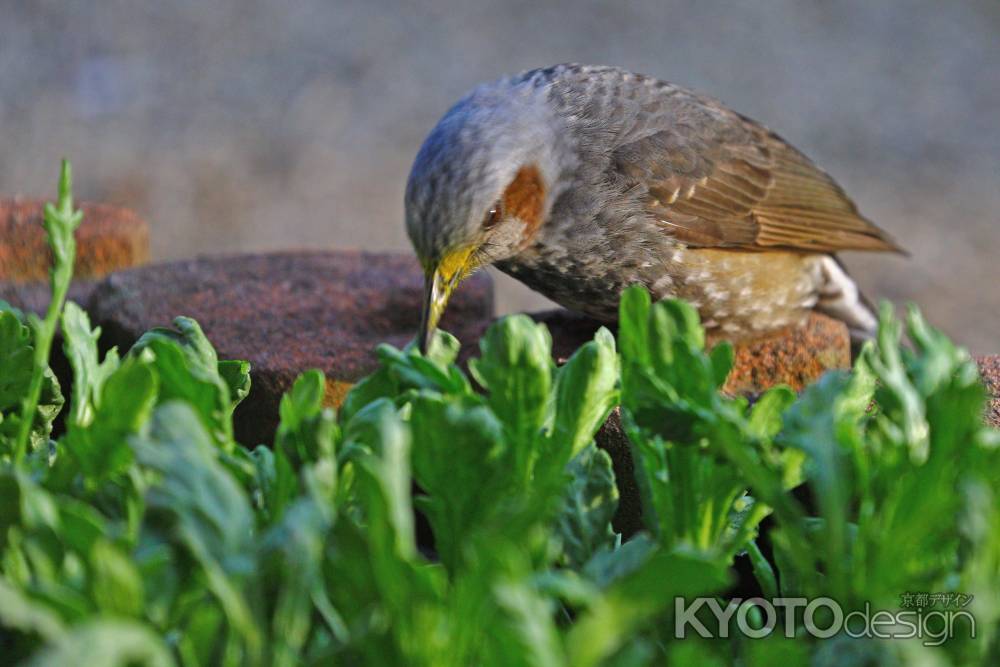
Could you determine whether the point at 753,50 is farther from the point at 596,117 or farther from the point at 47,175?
the point at 596,117

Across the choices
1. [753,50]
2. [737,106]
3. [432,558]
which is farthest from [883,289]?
[432,558]

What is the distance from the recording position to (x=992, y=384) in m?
2.15

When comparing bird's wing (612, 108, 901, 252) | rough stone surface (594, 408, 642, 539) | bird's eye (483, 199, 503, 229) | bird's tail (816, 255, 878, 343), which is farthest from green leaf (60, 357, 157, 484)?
bird's tail (816, 255, 878, 343)

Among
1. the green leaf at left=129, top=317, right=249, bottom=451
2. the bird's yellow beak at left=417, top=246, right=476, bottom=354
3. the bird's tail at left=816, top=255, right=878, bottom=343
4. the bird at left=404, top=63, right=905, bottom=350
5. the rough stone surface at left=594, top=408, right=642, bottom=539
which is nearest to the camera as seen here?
the green leaf at left=129, top=317, right=249, bottom=451

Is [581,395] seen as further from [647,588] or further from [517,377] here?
[647,588]

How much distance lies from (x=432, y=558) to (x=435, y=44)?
8.40 metres

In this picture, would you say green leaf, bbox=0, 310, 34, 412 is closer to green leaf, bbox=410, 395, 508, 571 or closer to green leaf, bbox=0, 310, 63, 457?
green leaf, bbox=0, 310, 63, 457

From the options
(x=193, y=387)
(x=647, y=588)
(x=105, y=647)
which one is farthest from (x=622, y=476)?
(x=105, y=647)

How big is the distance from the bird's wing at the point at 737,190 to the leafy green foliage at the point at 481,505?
1872 millimetres

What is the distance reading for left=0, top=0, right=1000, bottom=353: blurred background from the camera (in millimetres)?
7781

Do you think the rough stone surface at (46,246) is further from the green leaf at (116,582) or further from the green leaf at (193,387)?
the green leaf at (116,582)

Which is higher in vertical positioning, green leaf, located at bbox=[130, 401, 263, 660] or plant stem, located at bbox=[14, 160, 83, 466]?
plant stem, located at bbox=[14, 160, 83, 466]

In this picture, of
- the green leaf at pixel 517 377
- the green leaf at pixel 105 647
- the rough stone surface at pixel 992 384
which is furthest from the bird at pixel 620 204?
the green leaf at pixel 105 647

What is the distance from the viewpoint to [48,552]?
Result: 1.09 meters
